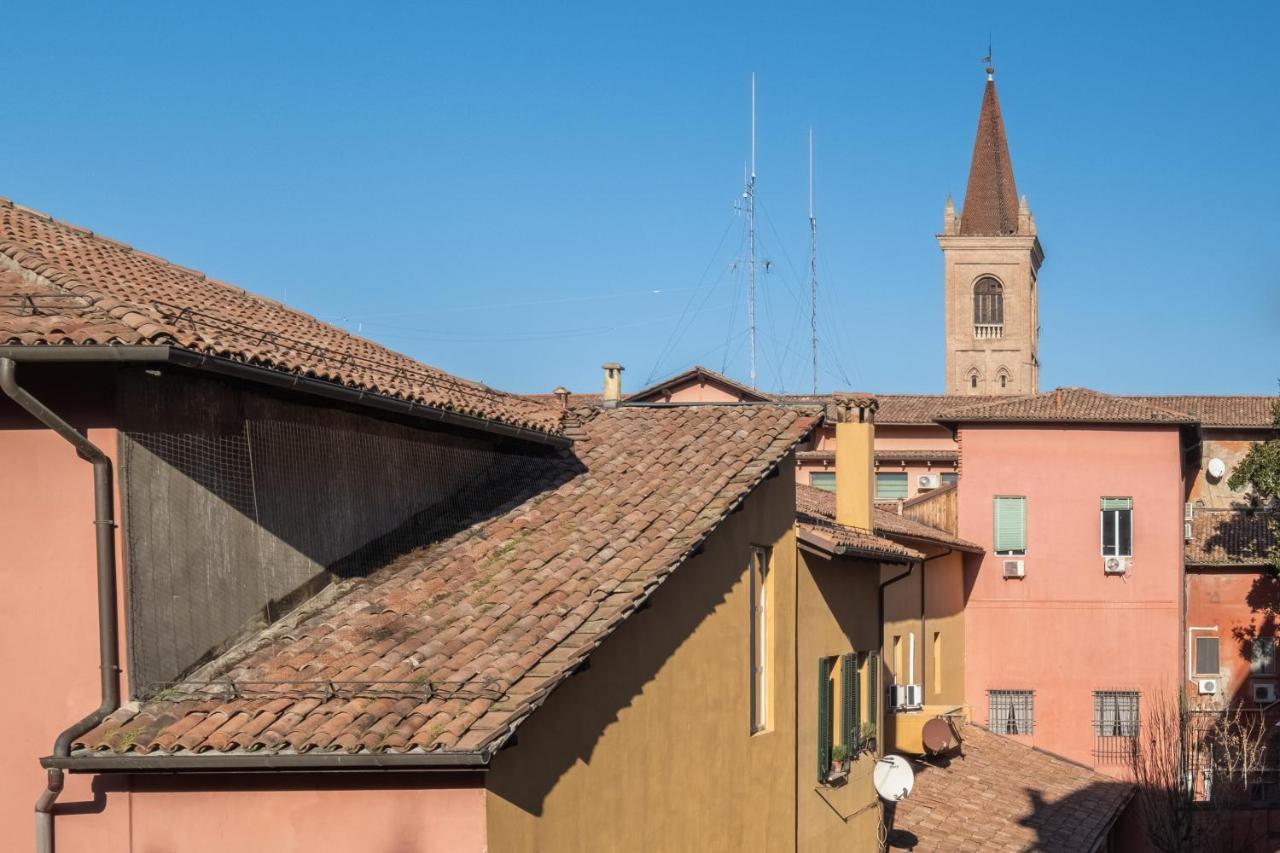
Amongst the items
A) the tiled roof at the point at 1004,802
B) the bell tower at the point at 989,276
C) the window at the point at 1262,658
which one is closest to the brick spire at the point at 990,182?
the bell tower at the point at 989,276

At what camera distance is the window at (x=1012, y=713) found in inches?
1271

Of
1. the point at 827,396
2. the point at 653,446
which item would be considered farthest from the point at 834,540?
the point at 827,396

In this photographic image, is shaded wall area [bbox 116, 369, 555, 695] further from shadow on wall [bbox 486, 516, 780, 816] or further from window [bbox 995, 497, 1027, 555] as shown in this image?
window [bbox 995, 497, 1027, 555]

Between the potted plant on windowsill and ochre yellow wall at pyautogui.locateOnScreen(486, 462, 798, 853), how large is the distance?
1.53 metres

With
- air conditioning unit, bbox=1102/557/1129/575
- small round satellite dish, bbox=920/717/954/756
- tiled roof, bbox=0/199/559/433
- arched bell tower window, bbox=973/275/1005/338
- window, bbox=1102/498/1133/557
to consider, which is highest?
arched bell tower window, bbox=973/275/1005/338

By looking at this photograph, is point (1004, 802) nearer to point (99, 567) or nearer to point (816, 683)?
point (816, 683)

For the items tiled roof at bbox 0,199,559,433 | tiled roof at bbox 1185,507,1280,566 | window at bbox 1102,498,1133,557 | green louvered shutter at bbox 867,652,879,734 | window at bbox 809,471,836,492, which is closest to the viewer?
tiled roof at bbox 0,199,559,433

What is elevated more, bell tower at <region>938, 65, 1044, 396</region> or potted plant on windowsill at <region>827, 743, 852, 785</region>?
bell tower at <region>938, 65, 1044, 396</region>

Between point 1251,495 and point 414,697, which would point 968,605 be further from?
point 414,697

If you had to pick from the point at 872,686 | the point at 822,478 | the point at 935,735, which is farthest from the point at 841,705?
the point at 822,478

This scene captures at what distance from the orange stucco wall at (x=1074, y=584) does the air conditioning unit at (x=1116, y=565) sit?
201 millimetres

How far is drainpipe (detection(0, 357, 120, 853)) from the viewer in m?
8.16

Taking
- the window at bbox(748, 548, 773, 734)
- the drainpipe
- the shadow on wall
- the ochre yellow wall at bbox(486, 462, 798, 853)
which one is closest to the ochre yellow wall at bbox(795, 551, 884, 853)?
the ochre yellow wall at bbox(486, 462, 798, 853)

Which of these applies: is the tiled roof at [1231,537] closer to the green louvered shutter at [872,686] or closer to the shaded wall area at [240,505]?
the green louvered shutter at [872,686]
